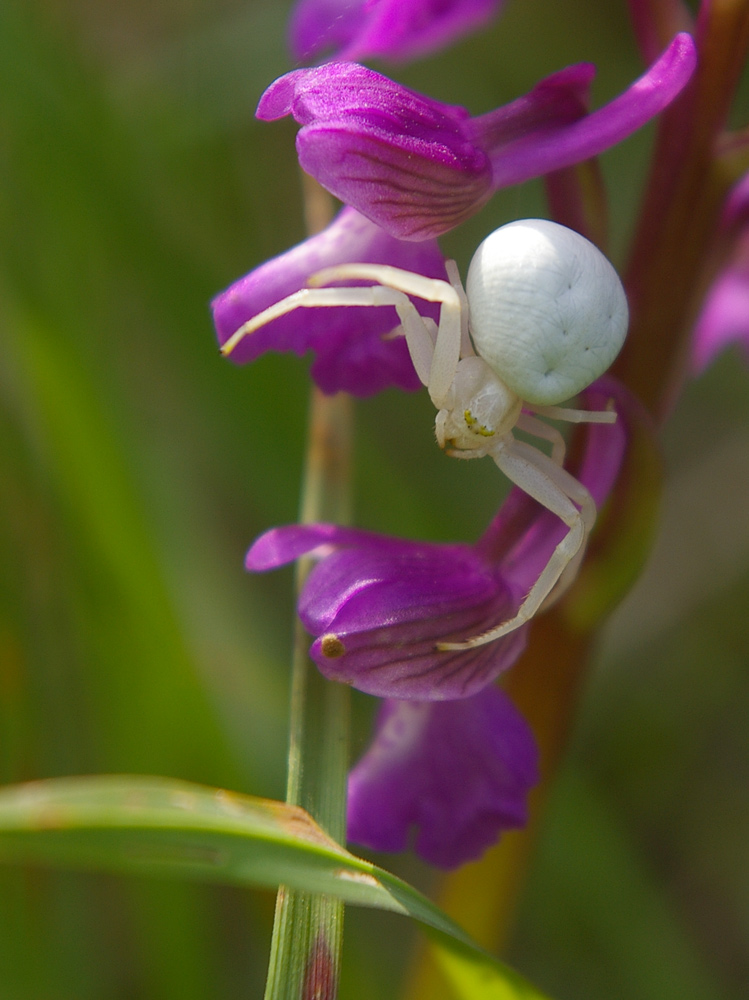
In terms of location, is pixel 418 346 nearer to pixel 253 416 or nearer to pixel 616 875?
pixel 253 416

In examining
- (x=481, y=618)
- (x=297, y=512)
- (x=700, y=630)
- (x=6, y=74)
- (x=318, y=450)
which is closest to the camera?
(x=481, y=618)

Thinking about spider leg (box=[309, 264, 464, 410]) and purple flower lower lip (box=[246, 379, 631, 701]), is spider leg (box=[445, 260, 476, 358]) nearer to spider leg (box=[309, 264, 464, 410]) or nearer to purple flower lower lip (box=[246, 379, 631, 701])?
spider leg (box=[309, 264, 464, 410])

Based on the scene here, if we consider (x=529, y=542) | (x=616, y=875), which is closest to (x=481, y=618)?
(x=529, y=542)

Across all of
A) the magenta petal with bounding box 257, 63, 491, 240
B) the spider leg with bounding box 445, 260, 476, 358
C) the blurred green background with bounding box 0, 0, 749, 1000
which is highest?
the magenta petal with bounding box 257, 63, 491, 240

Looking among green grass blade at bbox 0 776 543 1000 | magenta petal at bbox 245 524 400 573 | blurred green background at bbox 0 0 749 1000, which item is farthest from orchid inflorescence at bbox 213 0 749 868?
blurred green background at bbox 0 0 749 1000

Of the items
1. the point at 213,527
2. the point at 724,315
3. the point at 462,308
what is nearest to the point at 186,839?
the point at 462,308

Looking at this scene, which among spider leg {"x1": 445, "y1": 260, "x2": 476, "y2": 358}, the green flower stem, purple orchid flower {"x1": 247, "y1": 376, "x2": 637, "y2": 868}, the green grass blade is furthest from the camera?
spider leg {"x1": 445, "y1": 260, "x2": 476, "y2": 358}

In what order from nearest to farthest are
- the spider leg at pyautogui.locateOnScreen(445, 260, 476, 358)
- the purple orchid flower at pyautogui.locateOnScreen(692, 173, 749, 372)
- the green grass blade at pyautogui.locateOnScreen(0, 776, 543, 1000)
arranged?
the green grass blade at pyautogui.locateOnScreen(0, 776, 543, 1000)
the spider leg at pyautogui.locateOnScreen(445, 260, 476, 358)
the purple orchid flower at pyautogui.locateOnScreen(692, 173, 749, 372)
